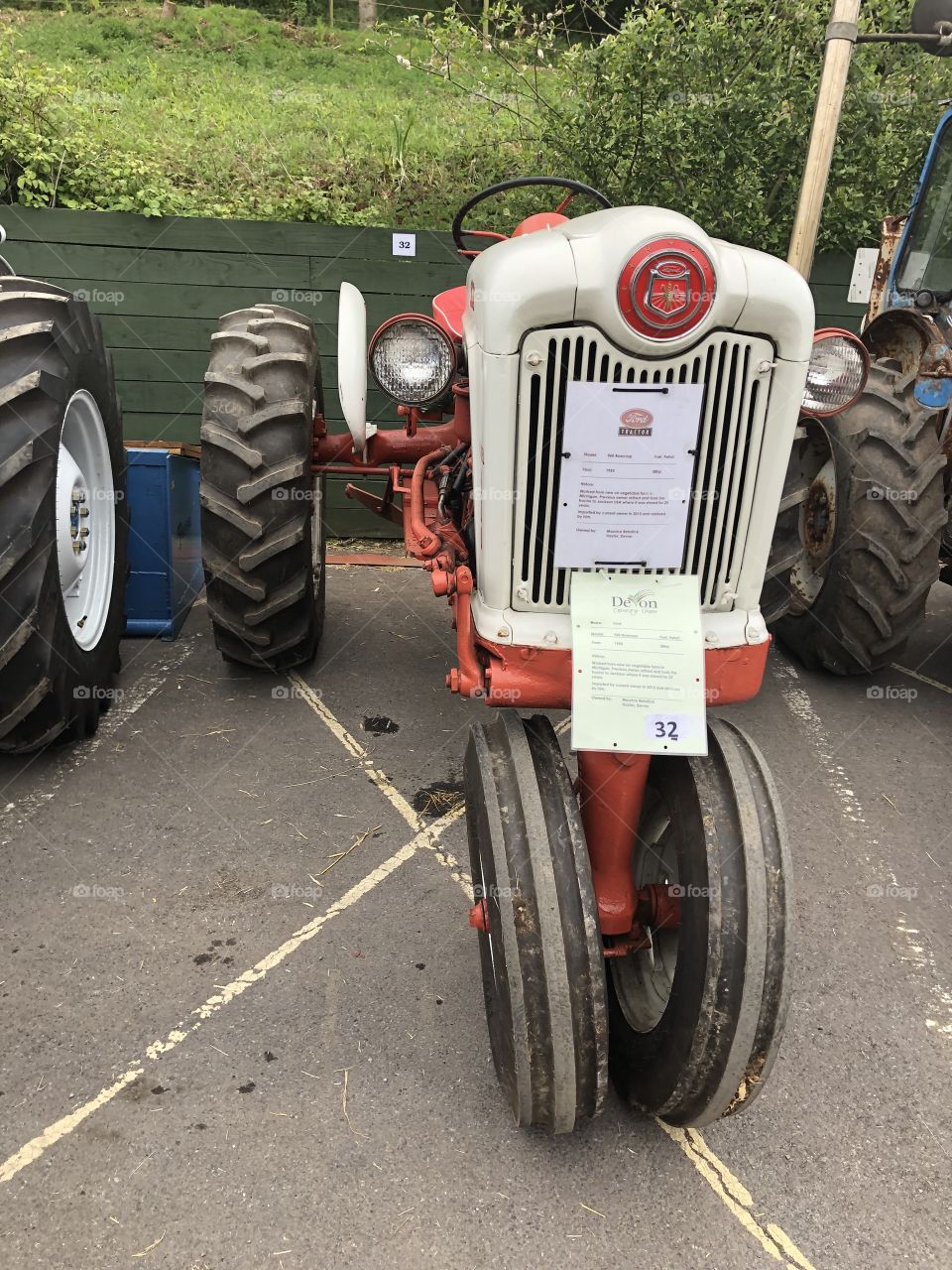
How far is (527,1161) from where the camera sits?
76.0 inches

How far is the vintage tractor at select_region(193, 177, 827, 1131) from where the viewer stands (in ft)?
5.56

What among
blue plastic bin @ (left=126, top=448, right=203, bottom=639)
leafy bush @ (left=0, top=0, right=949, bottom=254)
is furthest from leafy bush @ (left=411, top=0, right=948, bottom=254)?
blue plastic bin @ (left=126, top=448, right=203, bottom=639)

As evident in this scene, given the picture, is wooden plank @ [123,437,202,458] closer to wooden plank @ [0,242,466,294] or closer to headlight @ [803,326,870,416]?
wooden plank @ [0,242,466,294]

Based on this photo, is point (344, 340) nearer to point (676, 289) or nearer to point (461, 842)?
point (676, 289)

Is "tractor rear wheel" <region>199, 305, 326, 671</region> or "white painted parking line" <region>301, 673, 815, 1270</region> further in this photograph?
"tractor rear wheel" <region>199, 305, 326, 671</region>

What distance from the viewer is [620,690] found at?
1781 mm

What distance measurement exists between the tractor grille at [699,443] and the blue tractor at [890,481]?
1.61m

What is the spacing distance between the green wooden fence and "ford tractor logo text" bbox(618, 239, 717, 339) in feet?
14.7

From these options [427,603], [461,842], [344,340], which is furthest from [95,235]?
[461,842]

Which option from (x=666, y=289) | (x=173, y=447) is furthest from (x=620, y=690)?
(x=173, y=447)

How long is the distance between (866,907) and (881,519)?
1.78 metres

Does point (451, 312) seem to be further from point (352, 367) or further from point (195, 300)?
point (195, 300)

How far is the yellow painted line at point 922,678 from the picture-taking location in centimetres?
445

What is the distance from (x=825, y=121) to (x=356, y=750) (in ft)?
13.8
